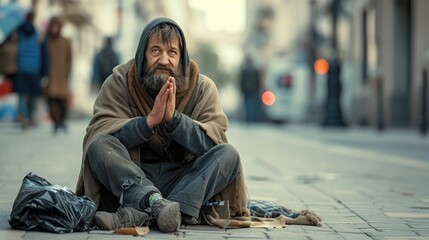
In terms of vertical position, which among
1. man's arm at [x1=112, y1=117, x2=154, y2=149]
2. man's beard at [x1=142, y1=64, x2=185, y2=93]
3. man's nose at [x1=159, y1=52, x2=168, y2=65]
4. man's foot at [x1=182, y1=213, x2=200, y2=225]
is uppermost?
man's nose at [x1=159, y1=52, x2=168, y2=65]

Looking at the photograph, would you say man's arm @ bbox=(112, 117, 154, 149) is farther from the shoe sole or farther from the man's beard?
the shoe sole

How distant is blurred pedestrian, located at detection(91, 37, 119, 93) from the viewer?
19.5m

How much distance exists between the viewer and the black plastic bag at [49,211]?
185 inches

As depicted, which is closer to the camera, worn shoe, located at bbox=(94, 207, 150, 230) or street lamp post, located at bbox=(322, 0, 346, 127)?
worn shoe, located at bbox=(94, 207, 150, 230)

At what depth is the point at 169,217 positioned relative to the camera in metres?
4.76

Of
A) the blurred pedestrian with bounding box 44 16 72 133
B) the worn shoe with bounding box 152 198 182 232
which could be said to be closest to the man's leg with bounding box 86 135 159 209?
the worn shoe with bounding box 152 198 182 232

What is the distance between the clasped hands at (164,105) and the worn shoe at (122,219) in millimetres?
446

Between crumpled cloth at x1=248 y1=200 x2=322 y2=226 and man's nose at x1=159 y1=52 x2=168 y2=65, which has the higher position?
man's nose at x1=159 y1=52 x2=168 y2=65

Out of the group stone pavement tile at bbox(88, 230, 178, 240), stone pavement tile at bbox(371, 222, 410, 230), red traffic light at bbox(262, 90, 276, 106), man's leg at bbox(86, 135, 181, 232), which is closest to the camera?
stone pavement tile at bbox(88, 230, 178, 240)

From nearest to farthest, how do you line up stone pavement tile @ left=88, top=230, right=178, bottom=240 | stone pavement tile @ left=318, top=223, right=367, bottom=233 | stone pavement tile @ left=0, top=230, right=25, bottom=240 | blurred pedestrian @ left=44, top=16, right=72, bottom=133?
stone pavement tile @ left=0, top=230, right=25, bottom=240, stone pavement tile @ left=88, top=230, right=178, bottom=240, stone pavement tile @ left=318, top=223, right=367, bottom=233, blurred pedestrian @ left=44, top=16, right=72, bottom=133

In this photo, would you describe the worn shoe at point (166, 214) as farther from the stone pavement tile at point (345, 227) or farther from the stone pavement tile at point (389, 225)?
the stone pavement tile at point (389, 225)

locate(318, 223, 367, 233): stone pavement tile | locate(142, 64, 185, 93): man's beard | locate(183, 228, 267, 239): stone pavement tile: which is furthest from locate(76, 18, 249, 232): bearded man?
locate(318, 223, 367, 233): stone pavement tile

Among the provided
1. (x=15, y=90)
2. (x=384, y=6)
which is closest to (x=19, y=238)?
(x=15, y=90)

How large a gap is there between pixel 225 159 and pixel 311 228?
2.23 ft
